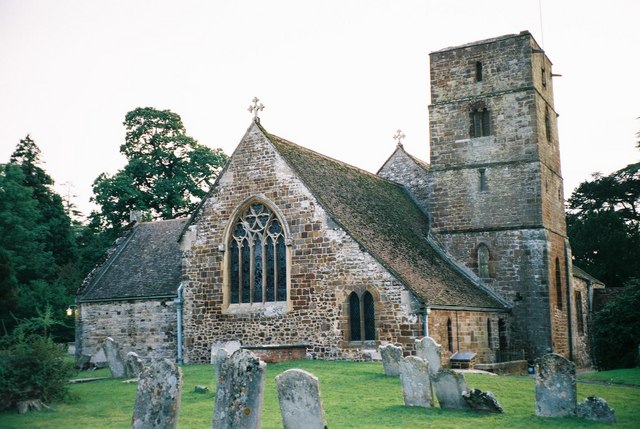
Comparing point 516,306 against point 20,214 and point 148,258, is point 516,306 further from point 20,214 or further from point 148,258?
point 20,214

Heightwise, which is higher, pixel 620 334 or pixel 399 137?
pixel 399 137

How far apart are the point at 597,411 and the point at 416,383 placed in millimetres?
3610

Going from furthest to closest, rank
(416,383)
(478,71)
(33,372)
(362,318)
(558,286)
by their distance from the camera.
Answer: (478,71) → (558,286) → (362,318) → (33,372) → (416,383)

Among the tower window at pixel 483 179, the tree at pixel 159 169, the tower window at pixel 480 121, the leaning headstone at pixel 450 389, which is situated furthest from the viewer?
the tree at pixel 159 169

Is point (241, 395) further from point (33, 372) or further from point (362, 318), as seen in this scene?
point (362, 318)

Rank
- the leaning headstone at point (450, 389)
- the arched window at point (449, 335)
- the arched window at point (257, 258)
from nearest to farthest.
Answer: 1. the leaning headstone at point (450, 389)
2. the arched window at point (449, 335)
3. the arched window at point (257, 258)

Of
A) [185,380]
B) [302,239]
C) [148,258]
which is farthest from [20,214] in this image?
[185,380]

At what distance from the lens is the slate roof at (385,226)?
84.6 feet

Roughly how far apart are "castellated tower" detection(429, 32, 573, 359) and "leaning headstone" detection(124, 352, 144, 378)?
1530cm

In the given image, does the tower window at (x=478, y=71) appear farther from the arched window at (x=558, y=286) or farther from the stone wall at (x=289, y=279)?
the stone wall at (x=289, y=279)

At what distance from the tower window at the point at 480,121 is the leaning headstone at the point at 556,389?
19495 mm

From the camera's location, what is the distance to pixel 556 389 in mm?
14016

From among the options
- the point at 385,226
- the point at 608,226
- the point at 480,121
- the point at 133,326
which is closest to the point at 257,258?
the point at 385,226

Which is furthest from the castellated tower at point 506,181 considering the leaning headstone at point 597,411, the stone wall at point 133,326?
the leaning headstone at point 597,411
